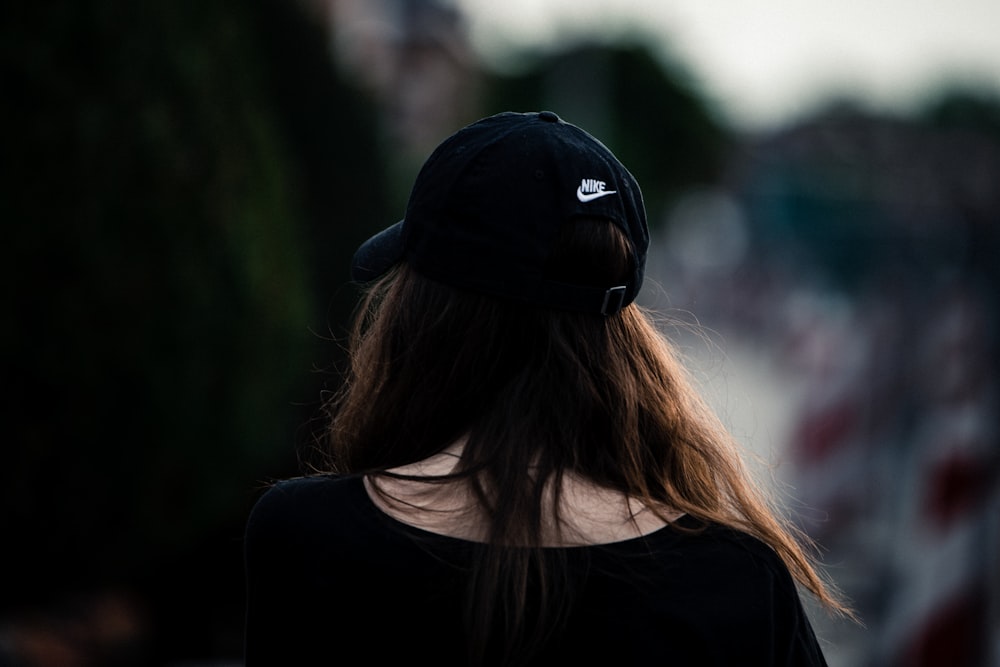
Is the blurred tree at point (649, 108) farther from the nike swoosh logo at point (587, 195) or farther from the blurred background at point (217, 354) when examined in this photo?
the nike swoosh logo at point (587, 195)

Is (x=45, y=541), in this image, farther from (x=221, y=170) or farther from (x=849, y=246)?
(x=849, y=246)

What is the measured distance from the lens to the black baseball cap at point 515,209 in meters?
1.48

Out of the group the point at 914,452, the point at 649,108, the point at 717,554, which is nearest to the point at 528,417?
the point at 717,554

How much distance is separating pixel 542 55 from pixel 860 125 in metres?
63.9

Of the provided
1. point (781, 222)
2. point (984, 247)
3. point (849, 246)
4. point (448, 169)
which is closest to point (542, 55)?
point (781, 222)

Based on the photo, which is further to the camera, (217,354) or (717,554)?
(217,354)

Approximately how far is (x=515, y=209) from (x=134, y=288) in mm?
3123

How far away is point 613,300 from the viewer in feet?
4.99

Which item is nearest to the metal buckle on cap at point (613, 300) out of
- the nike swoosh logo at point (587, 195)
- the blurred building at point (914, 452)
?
the nike swoosh logo at point (587, 195)

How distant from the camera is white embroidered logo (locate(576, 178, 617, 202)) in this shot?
1502mm

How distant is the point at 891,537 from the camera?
4332mm

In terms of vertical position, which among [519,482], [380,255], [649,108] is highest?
[649,108]

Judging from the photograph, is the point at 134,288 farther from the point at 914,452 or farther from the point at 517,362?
the point at 517,362

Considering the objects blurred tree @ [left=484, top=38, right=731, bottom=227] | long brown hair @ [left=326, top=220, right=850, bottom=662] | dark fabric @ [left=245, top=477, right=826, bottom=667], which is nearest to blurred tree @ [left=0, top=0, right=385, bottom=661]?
long brown hair @ [left=326, top=220, right=850, bottom=662]
